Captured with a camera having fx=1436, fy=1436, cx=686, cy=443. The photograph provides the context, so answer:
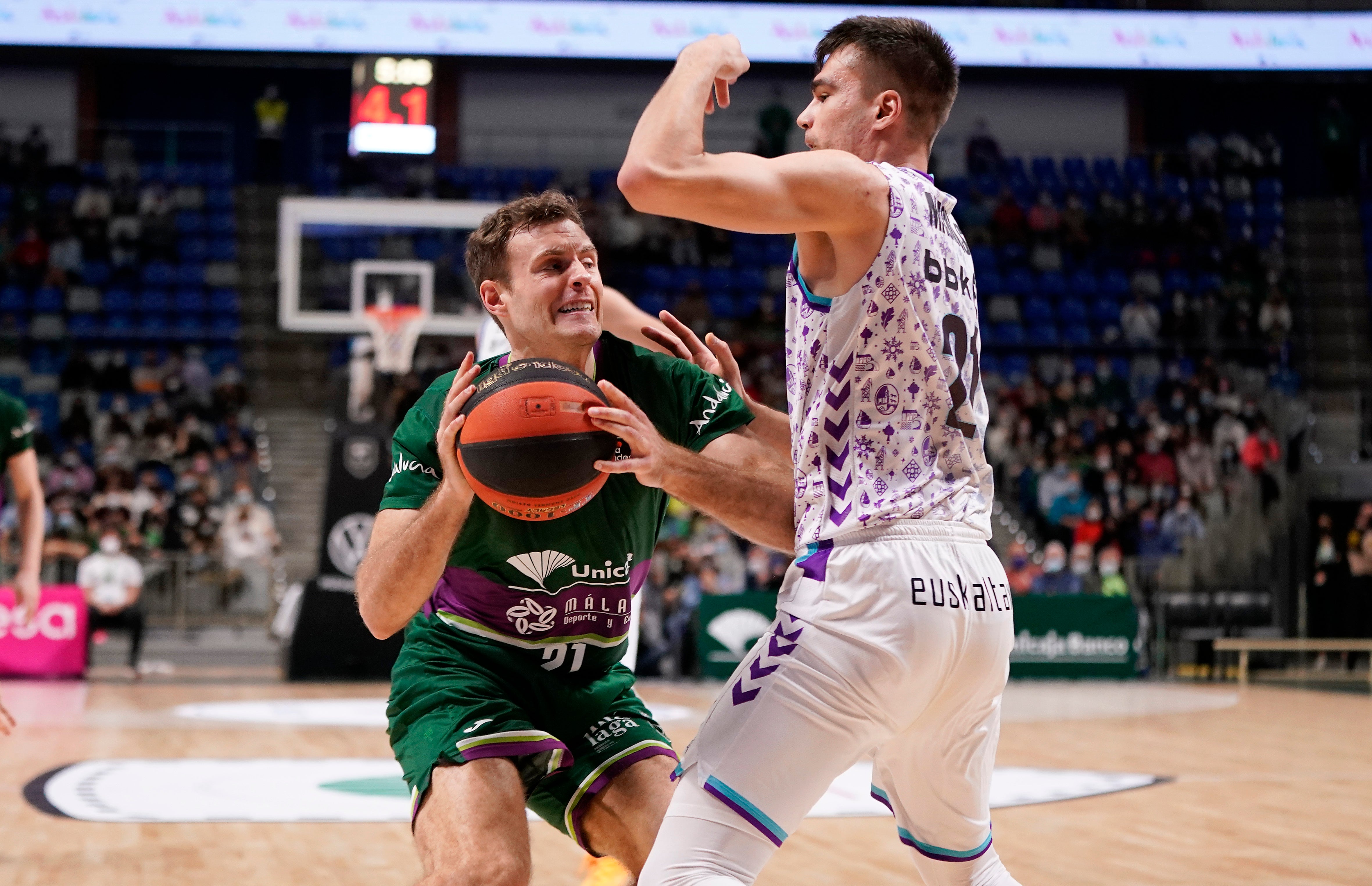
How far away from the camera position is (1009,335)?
22750mm

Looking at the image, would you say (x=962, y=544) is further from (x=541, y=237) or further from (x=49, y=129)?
(x=49, y=129)

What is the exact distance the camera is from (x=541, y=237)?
362 cm

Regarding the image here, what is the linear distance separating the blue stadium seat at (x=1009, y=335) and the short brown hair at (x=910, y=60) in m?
20.0

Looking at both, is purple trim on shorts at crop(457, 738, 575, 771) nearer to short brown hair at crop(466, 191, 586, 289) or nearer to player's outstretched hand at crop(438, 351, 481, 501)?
player's outstretched hand at crop(438, 351, 481, 501)

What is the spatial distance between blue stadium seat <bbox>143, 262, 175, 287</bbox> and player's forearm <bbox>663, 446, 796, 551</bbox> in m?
20.5

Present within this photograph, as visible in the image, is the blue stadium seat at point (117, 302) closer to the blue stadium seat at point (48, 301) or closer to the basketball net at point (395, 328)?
the blue stadium seat at point (48, 301)

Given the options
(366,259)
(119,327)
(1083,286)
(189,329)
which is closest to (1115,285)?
(1083,286)

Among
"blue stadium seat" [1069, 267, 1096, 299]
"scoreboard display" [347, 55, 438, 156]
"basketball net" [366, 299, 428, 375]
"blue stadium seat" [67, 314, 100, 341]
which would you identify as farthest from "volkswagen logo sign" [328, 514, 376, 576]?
"blue stadium seat" [1069, 267, 1096, 299]

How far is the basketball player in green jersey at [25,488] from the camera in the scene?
623cm

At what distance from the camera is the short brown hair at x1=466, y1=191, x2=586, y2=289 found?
12.0 ft

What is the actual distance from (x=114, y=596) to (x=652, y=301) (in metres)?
10.2

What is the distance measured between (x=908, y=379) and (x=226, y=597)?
14.8m

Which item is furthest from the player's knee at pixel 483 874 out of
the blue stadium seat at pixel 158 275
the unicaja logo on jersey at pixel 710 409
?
the blue stadium seat at pixel 158 275

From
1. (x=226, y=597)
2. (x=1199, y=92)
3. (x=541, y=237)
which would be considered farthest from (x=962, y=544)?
(x=1199, y=92)
